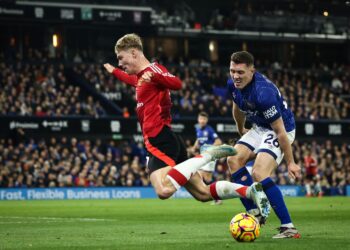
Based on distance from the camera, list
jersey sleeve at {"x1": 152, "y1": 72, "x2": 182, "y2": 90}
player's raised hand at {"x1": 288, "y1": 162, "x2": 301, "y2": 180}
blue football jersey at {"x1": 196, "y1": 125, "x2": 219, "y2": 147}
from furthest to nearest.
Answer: blue football jersey at {"x1": 196, "y1": 125, "x2": 219, "y2": 147} → player's raised hand at {"x1": 288, "y1": 162, "x2": 301, "y2": 180} → jersey sleeve at {"x1": 152, "y1": 72, "x2": 182, "y2": 90}

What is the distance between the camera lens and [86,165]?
34.8m

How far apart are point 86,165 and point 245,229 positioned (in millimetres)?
24438

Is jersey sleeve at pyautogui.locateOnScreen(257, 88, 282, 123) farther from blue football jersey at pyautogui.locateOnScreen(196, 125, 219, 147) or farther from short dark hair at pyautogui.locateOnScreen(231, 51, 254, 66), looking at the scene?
blue football jersey at pyautogui.locateOnScreen(196, 125, 219, 147)

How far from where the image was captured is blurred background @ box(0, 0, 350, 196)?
1427 inches

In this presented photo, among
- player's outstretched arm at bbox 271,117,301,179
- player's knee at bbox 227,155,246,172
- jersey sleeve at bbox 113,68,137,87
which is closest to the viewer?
player's outstretched arm at bbox 271,117,301,179

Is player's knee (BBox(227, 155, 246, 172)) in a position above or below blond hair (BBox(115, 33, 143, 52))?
below

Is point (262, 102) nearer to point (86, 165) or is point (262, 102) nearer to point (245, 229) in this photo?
point (245, 229)

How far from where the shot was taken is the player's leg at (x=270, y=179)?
1139 cm

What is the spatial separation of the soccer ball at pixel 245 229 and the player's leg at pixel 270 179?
0.58m

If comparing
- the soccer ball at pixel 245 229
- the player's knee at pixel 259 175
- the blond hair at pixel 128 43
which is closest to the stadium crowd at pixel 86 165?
the player's knee at pixel 259 175

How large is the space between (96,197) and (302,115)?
14166mm

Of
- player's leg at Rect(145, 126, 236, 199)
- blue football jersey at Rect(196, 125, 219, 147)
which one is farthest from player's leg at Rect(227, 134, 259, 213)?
blue football jersey at Rect(196, 125, 219, 147)

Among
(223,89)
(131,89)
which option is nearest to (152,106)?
(131,89)

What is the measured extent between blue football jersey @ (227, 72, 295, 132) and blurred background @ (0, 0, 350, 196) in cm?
1635
